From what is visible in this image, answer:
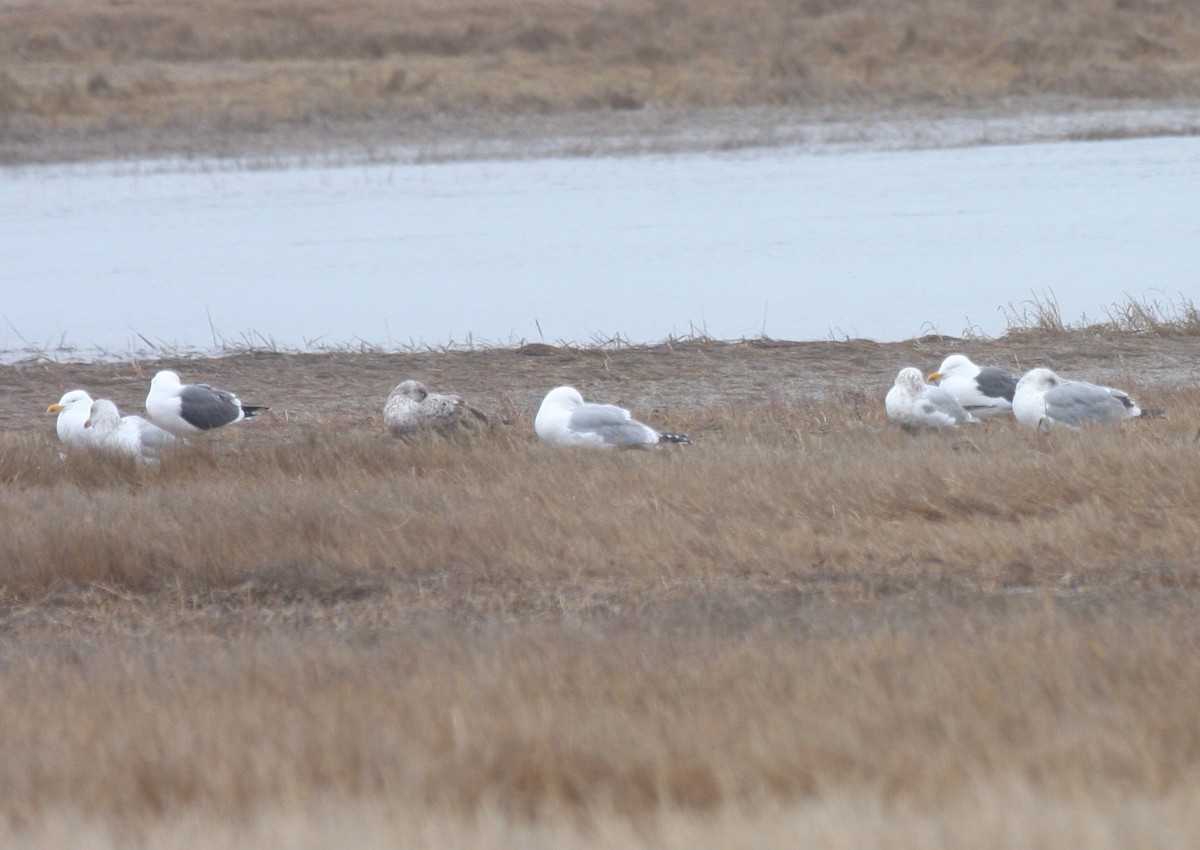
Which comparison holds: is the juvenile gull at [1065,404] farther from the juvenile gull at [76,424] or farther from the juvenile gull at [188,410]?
the juvenile gull at [76,424]

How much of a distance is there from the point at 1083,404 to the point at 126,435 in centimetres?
479

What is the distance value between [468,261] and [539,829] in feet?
43.9

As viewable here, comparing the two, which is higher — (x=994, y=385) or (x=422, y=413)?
(x=422, y=413)

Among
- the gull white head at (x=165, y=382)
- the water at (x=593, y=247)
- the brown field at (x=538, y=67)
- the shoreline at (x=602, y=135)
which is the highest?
the brown field at (x=538, y=67)

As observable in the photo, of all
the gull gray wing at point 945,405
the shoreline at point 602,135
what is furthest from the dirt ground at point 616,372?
the shoreline at point 602,135

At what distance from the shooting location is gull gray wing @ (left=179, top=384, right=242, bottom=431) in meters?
8.45

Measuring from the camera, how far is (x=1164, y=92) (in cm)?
3005

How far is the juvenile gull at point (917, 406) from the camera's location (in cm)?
797

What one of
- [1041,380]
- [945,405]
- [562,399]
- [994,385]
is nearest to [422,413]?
[562,399]

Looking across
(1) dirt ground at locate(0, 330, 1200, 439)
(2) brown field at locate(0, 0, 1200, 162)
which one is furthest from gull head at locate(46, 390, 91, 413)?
(2) brown field at locate(0, 0, 1200, 162)

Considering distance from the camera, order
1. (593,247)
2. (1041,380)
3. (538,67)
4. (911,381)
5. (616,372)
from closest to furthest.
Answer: (911,381) < (1041,380) < (616,372) < (593,247) < (538,67)

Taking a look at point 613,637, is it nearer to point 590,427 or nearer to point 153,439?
point 590,427

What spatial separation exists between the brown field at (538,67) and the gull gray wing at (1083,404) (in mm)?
18823

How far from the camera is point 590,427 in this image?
781 cm
